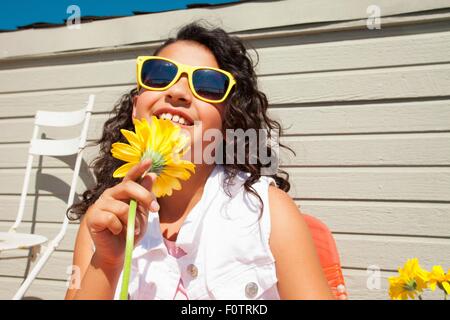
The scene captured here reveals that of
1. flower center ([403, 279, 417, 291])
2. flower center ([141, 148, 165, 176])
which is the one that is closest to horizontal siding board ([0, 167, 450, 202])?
flower center ([403, 279, 417, 291])

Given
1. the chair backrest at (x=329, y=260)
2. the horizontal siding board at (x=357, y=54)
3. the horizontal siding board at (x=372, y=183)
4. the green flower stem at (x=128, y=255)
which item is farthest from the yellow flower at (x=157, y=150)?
the horizontal siding board at (x=357, y=54)

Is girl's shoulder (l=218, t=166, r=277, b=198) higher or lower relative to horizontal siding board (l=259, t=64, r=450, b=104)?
lower

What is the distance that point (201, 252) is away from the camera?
1333mm

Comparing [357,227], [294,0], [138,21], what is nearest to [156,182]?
[357,227]

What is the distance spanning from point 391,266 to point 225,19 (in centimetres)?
178

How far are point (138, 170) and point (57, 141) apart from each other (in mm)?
2344

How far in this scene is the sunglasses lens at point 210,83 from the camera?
4.59ft

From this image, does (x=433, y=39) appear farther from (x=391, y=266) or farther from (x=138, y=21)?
(x=138, y=21)

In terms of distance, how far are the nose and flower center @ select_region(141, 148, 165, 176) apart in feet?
1.99

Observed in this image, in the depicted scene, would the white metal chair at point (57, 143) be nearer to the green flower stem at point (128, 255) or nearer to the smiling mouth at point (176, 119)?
the smiling mouth at point (176, 119)

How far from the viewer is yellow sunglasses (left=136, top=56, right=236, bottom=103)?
4.57 feet

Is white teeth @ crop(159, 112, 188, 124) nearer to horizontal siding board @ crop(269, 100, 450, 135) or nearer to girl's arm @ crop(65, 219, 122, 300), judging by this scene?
girl's arm @ crop(65, 219, 122, 300)

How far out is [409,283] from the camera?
148cm
